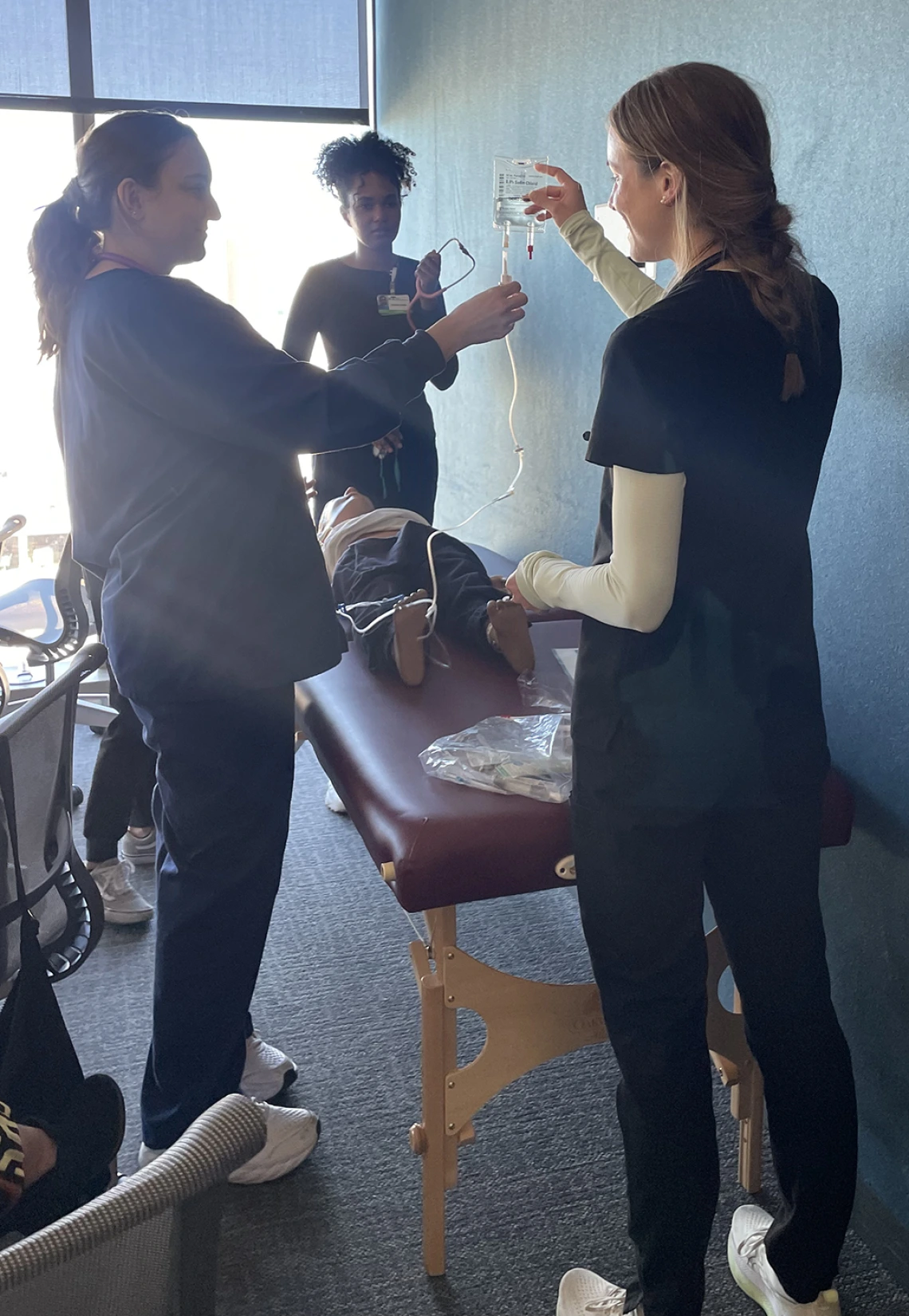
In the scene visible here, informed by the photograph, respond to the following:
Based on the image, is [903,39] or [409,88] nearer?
[903,39]

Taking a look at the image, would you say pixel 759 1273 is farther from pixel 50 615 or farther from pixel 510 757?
pixel 50 615

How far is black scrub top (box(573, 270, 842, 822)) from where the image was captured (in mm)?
1025

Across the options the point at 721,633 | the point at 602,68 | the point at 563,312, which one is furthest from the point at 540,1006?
the point at 602,68

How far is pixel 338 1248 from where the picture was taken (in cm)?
156

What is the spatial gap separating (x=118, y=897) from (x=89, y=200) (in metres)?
1.59

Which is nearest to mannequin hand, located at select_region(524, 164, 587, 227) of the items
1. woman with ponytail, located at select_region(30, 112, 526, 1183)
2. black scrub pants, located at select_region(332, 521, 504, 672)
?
woman with ponytail, located at select_region(30, 112, 526, 1183)

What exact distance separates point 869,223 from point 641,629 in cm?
70

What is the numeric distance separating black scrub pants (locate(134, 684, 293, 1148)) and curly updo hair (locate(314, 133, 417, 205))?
1707 millimetres

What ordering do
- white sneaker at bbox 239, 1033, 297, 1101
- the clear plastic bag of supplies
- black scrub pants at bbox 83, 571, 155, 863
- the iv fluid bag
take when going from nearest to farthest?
1. the clear plastic bag of supplies
2. white sneaker at bbox 239, 1033, 297, 1101
3. the iv fluid bag
4. black scrub pants at bbox 83, 571, 155, 863

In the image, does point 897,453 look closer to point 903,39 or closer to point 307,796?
point 903,39

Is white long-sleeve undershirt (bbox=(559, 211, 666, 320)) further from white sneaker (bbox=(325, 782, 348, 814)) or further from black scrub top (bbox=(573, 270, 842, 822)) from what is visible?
white sneaker (bbox=(325, 782, 348, 814))

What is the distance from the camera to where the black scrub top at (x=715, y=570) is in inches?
40.4

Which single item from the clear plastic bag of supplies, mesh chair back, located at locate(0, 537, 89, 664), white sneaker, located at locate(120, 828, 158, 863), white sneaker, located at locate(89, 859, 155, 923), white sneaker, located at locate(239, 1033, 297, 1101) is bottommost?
white sneaker, located at locate(120, 828, 158, 863)

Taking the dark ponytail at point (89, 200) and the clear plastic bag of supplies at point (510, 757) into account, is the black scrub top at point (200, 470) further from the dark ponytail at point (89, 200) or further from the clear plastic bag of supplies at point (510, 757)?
the clear plastic bag of supplies at point (510, 757)
